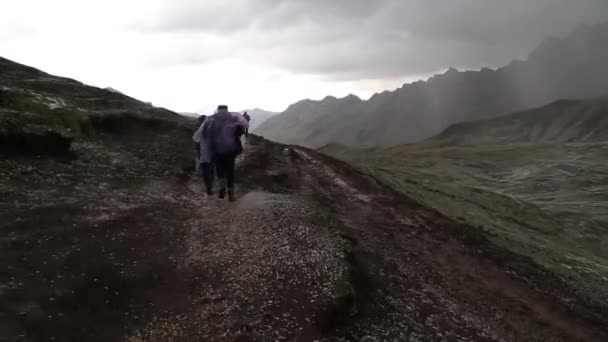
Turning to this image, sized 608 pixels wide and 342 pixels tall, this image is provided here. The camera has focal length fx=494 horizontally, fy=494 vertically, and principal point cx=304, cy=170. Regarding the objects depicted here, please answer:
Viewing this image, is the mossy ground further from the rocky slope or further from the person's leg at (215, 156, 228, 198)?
the person's leg at (215, 156, 228, 198)

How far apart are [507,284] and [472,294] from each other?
13.2 ft

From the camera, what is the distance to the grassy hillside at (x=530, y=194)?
36878 mm

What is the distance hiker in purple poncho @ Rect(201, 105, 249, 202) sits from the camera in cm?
1714

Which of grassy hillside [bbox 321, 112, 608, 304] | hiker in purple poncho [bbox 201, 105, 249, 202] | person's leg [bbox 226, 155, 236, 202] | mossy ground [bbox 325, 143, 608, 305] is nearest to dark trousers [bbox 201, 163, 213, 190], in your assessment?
person's leg [bbox 226, 155, 236, 202]

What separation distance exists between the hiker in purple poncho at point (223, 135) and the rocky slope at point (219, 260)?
285cm

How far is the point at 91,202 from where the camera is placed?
59.3 ft

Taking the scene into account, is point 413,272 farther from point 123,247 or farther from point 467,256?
point 123,247

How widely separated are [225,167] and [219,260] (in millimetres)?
3432

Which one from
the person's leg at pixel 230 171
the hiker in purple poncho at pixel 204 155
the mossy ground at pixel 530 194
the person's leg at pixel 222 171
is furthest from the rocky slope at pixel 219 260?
the mossy ground at pixel 530 194

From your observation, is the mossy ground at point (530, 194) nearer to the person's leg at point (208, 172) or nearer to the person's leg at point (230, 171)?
the person's leg at point (230, 171)

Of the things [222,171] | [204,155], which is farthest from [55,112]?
[222,171]

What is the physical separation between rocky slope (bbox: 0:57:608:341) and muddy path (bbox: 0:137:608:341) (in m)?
0.06

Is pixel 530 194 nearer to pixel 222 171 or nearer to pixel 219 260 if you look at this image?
pixel 222 171

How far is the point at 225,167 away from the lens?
1791cm
